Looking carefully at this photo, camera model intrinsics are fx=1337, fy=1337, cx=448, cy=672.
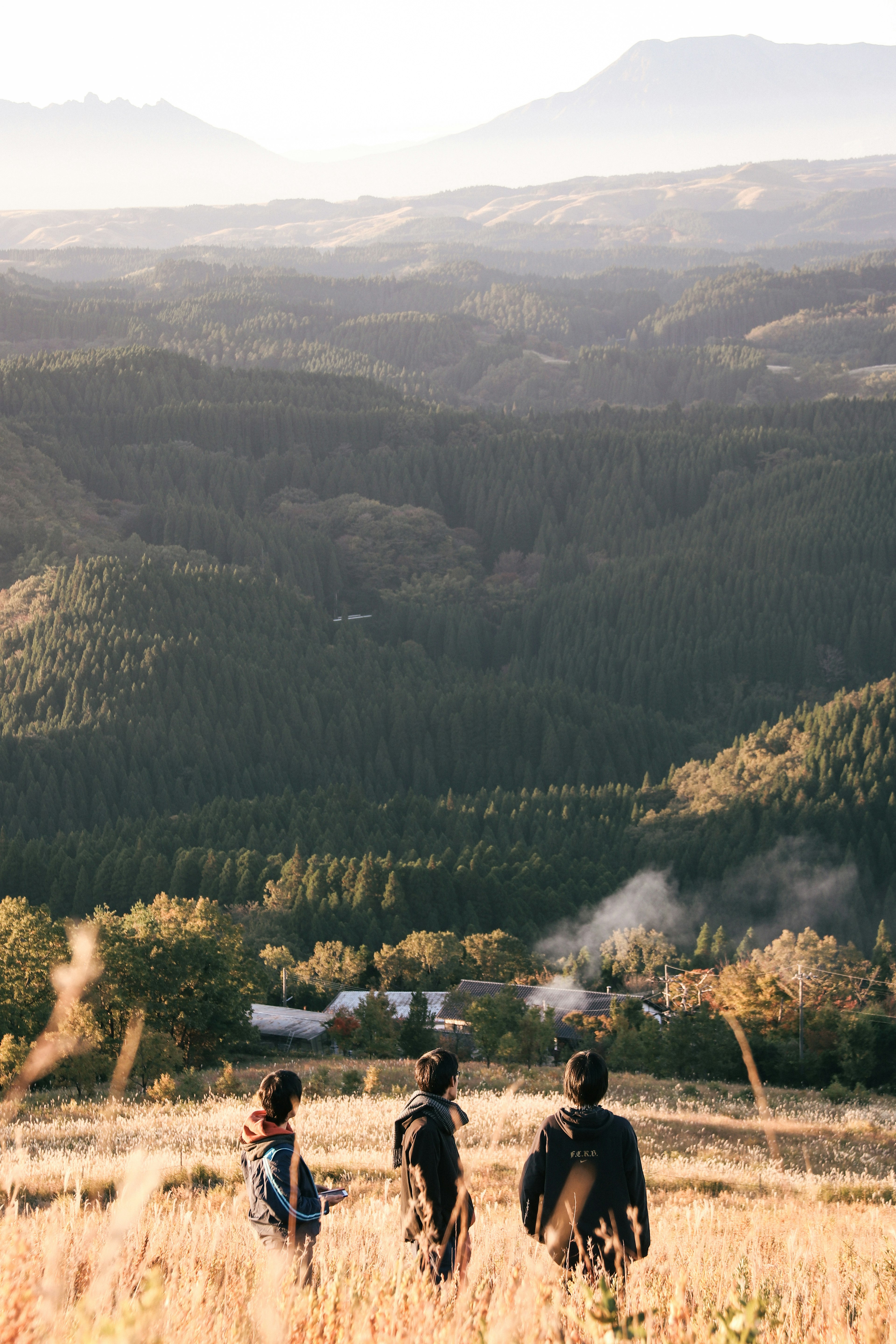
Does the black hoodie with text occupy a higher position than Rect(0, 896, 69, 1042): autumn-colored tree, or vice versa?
the black hoodie with text

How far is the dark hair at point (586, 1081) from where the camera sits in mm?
11500

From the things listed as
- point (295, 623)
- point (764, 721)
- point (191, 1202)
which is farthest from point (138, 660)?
point (191, 1202)

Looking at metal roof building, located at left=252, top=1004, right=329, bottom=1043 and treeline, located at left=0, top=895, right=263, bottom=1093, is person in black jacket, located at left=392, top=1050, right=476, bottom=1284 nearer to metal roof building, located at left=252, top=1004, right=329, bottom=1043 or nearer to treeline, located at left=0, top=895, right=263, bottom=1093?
treeline, located at left=0, top=895, right=263, bottom=1093

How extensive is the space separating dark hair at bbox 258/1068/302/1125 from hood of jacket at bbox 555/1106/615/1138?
7.56 ft

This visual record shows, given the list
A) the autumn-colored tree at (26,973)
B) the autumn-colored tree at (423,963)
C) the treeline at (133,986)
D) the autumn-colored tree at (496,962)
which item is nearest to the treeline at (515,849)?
the autumn-colored tree at (423,963)

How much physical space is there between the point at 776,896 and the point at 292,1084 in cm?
9651

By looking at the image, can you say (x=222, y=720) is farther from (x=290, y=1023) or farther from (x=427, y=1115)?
(x=427, y=1115)

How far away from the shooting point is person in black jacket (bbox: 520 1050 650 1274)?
1128 cm

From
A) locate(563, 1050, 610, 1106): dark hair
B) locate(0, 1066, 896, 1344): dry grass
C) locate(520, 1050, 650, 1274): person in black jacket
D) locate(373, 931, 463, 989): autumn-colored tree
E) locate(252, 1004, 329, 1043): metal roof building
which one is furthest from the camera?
locate(373, 931, 463, 989): autumn-colored tree

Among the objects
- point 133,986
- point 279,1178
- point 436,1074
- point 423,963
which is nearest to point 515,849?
point 423,963

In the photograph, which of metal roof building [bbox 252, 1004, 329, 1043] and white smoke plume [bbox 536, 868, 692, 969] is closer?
metal roof building [bbox 252, 1004, 329, 1043]

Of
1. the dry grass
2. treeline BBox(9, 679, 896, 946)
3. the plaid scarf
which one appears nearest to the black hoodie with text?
the dry grass

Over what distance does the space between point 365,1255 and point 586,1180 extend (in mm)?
2367

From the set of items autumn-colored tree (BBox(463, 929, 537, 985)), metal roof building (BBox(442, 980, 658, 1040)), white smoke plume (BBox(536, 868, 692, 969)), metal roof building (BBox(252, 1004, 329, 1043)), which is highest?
metal roof building (BBox(252, 1004, 329, 1043))
